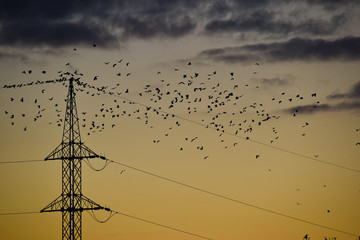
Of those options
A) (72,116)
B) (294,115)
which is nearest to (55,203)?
(72,116)

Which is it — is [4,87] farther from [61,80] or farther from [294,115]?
[294,115]

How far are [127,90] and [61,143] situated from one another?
9147 millimetres

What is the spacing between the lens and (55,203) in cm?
9525

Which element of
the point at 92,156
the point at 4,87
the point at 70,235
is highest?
the point at 4,87

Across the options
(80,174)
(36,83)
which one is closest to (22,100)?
(36,83)

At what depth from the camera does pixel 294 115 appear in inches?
4003

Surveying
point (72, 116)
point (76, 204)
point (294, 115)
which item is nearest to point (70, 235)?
point (76, 204)

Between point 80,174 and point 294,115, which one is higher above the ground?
point 294,115

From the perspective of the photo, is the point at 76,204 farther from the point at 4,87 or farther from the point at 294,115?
the point at 294,115

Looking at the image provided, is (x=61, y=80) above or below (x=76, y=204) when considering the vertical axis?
above

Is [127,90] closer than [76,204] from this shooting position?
No

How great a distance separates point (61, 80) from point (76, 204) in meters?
10.6

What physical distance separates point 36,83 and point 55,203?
10230mm

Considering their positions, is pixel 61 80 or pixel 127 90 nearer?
pixel 61 80
